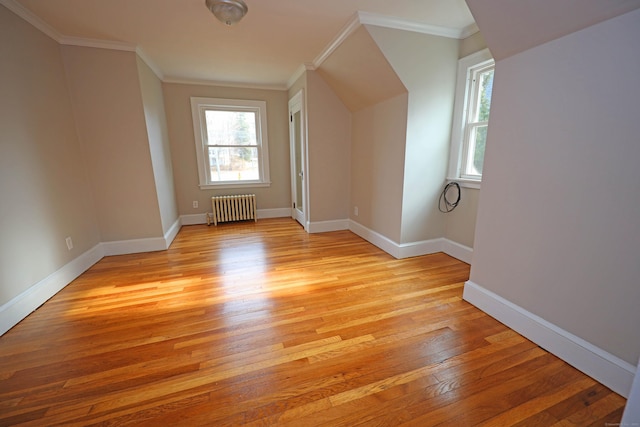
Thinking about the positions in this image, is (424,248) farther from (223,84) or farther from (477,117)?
(223,84)

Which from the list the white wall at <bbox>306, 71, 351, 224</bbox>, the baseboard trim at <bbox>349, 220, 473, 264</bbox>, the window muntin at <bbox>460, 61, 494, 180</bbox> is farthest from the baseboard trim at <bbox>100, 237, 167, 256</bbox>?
Answer: the window muntin at <bbox>460, 61, 494, 180</bbox>

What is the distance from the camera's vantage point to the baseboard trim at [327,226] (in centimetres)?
411

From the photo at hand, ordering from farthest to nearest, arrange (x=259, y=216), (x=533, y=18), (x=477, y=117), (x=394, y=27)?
(x=259, y=216) → (x=477, y=117) → (x=394, y=27) → (x=533, y=18)

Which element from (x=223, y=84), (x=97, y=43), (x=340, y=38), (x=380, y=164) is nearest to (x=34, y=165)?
(x=97, y=43)

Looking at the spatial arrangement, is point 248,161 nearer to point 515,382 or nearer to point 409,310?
point 409,310

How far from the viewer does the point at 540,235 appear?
1.57 meters

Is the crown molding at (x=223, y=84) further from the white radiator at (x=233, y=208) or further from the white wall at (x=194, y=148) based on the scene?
the white radiator at (x=233, y=208)

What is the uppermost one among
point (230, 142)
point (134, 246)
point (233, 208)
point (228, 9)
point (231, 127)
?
point (228, 9)

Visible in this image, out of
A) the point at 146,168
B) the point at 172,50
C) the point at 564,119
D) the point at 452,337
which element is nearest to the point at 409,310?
the point at 452,337

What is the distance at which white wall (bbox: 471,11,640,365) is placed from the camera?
121 centimetres

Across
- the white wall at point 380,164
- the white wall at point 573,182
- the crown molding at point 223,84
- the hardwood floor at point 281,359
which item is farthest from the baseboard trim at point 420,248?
the crown molding at point 223,84

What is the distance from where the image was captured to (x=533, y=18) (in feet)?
4.52

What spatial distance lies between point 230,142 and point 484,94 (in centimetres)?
397

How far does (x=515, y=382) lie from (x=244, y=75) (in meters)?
4.65
